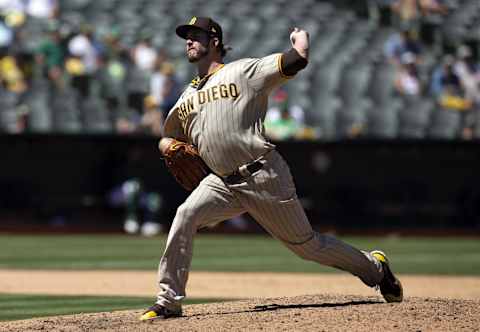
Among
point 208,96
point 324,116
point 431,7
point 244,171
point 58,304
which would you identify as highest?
point 431,7

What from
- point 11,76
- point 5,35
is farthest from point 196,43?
point 5,35

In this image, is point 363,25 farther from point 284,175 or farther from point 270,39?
point 284,175

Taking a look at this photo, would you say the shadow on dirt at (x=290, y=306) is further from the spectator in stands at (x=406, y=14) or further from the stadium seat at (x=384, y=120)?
the spectator in stands at (x=406, y=14)

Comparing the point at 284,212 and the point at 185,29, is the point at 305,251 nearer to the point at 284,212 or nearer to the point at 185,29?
the point at 284,212

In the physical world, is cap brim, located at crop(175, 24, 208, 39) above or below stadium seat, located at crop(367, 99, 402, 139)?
above

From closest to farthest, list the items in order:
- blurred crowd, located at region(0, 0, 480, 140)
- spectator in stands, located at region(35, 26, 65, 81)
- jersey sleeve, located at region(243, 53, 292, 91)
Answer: jersey sleeve, located at region(243, 53, 292, 91) < blurred crowd, located at region(0, 0, 480, 140) < spectator in stands, located at region(35, 26, 65, 81)

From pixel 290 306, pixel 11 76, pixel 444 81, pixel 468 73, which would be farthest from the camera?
pixel 468 73

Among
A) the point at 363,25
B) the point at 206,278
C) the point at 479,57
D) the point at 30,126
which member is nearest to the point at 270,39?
the point at 363,25

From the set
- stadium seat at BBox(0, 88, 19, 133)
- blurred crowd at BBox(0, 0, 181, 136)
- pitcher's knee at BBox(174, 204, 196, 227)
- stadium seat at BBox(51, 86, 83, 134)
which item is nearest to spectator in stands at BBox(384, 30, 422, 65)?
blurred crowd at BBox(0, 0, 181, 136)

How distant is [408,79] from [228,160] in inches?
536

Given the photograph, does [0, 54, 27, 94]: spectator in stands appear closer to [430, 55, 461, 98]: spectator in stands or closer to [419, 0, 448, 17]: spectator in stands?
[430, 55, 461, 98]: spectator in stands

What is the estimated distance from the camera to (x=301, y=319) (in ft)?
20.1

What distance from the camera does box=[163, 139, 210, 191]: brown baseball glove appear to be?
664cm

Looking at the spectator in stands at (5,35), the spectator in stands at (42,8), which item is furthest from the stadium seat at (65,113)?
the spectator in stands at (42,8)
